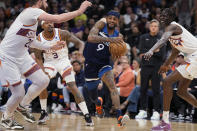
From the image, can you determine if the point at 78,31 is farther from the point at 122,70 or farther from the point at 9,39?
the point at 9,39

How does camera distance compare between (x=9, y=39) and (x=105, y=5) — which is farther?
(x=105, y=5)

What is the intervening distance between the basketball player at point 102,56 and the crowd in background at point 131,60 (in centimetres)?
53

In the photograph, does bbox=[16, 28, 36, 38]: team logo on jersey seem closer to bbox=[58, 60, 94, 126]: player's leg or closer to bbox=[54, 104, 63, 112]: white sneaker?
bbox=[58, 60, 94, 126]: player's leg

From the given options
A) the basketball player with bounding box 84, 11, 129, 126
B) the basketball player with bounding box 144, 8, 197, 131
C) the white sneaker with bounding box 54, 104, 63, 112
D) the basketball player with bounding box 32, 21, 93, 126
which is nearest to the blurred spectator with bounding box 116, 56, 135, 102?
the white sneaker with bounding box 54, 104, 63, 112

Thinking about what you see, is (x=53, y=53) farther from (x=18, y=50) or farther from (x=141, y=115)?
(x=141, y=115)

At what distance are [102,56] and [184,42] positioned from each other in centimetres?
174

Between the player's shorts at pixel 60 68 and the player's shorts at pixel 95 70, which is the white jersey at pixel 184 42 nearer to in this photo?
the player's shorts at pixel 95 70

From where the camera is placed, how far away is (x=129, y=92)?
35.5 feet

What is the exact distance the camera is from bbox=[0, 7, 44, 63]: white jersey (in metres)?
6.16

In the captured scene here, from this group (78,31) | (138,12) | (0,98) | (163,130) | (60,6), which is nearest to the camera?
(163,130)

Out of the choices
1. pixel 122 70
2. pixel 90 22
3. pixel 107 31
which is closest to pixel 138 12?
pixel 90 22

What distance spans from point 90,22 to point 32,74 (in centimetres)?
814

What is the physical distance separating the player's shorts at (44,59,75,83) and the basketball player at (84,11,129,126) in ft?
1.29

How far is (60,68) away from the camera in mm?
8062
